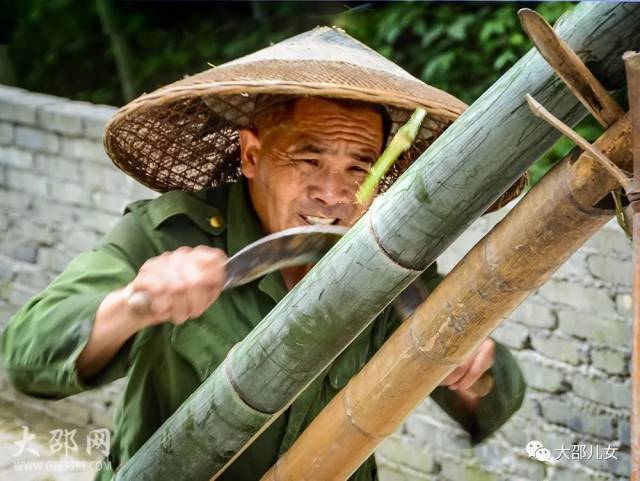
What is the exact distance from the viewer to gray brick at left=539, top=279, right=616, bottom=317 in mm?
3182

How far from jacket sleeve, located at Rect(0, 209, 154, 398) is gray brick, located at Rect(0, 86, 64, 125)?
121 inches

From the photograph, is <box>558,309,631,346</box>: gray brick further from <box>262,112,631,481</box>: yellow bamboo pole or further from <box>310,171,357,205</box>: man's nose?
<box>262,112,631,481</box>: yellow bamboo pole

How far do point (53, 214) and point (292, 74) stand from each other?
3186 millimetres

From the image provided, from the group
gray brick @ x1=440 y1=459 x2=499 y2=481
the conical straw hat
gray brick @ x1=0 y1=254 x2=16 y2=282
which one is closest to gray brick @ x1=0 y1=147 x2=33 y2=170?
gray brick @ x1=0 y1=254 x2=16 y2=282

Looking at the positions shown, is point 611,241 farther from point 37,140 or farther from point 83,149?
point 37,140

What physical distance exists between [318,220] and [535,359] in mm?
1675

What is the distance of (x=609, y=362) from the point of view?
3.20 metres

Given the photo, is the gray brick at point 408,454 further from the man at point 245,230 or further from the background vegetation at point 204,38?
the man at point 245,230

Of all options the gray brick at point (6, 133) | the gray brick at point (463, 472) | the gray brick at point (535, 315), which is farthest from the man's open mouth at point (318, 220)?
the gray brick at point (6, 133)

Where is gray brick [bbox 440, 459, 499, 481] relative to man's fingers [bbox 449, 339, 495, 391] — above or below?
below

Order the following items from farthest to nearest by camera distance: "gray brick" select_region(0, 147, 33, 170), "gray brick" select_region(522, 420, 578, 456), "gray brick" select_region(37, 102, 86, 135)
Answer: "gray brick" select_region(0, 147, 33, 170) < "gray brick" select_region(37, 102, 86, 135) < "gray brick" select_region(522, 420, 578, 456)

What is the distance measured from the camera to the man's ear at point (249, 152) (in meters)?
2.10

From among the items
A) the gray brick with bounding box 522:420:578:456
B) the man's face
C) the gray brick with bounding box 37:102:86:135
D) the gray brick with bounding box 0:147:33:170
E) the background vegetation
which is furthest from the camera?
the gray brick with bounding box 0:147:33:170

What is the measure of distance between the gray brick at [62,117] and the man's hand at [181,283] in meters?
A: 3.14
